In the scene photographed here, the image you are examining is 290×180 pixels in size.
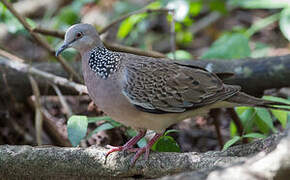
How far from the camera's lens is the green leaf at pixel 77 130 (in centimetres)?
407

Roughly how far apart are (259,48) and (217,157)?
4.76 meters

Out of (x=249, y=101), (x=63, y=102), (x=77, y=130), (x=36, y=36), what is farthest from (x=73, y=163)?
(x=36, y=36)

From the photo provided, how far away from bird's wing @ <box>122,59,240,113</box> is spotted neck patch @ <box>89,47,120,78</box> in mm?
119

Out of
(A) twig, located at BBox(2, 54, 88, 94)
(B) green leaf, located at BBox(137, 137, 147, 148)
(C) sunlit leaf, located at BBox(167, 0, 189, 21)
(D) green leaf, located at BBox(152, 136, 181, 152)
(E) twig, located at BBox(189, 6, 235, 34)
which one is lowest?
(D) green leaf, located at BBox(152, 136, 181, 152)

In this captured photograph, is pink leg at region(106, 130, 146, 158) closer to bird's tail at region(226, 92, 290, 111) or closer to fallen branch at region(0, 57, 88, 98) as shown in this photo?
bird's tail at region(226, 92, 290, 111)

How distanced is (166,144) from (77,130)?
0.83 m

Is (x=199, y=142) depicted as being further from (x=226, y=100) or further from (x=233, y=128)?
(x=226, y=100)

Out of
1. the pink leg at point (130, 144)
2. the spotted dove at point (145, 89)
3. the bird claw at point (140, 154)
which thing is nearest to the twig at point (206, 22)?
the spotted dove at point (145, 89)

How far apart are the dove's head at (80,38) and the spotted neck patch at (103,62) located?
8 centimetres

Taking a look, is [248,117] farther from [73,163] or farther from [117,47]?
[73,163]

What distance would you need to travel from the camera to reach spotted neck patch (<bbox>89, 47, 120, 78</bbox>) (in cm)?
398

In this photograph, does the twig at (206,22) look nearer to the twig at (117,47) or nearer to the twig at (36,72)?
the twig at (117,47)

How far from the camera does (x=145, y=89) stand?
399 centimetres

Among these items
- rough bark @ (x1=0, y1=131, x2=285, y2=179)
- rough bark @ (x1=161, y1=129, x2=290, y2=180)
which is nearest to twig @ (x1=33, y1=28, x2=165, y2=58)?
rough bark @ (x1=0, y1=131, x2=285, y2=179)
